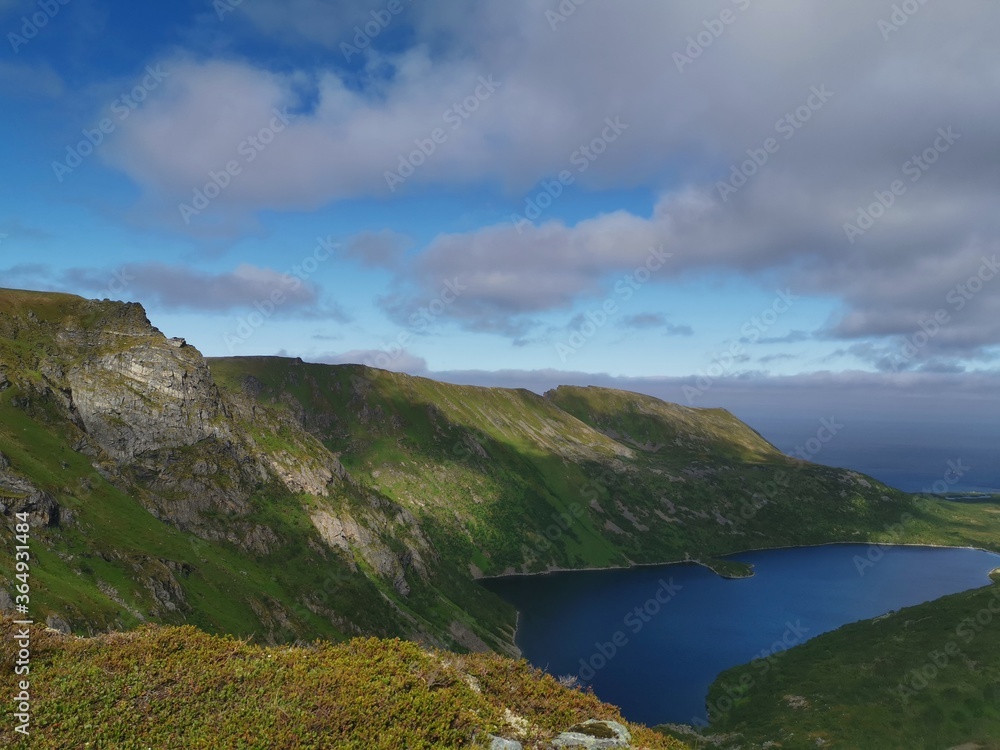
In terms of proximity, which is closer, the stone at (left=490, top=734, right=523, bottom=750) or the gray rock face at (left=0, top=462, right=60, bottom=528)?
the stone at (left=490, top=734, right=523, bottom=750)

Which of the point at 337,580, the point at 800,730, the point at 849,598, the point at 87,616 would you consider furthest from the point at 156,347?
the point at 849,598

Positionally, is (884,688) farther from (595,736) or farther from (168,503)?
(168,503)

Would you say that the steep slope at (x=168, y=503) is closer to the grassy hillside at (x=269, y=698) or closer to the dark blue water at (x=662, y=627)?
the dark blue water at (x=662, y=627)

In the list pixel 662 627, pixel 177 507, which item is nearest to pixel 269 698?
pixel 177 507

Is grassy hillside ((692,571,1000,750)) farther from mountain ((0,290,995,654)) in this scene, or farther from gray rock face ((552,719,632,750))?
gray rock face ((552,719,632,750))

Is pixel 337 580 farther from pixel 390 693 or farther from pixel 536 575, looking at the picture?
pixel 536 575

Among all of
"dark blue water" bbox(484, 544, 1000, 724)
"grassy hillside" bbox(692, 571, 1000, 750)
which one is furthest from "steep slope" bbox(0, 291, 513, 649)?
"grassy hillside" bbox(692, 571, 1000, 750)
